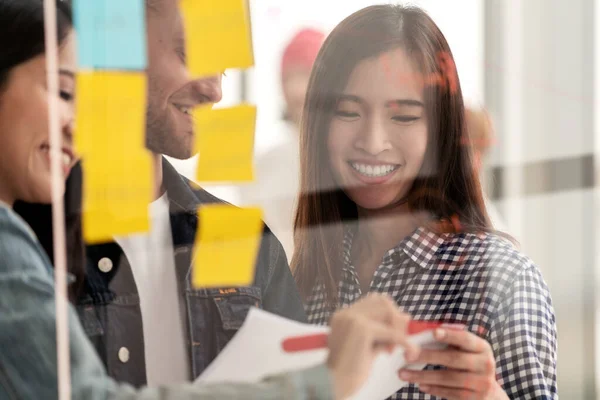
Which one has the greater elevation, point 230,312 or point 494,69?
point 494,69

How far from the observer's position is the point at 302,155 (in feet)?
3.57

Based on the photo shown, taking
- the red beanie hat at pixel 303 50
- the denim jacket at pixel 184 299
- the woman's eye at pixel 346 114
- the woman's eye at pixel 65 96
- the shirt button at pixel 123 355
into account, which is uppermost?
the red beanie hat at pixel 303 50

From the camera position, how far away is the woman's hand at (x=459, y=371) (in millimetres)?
1068

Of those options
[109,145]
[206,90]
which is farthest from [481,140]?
[109,145]

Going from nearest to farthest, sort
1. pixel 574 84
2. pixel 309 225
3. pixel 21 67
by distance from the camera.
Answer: pixel 21 67 → pixel 309 225 → pixel 574 84

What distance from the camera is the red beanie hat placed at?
1.06 meters

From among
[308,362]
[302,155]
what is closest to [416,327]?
[308,362]

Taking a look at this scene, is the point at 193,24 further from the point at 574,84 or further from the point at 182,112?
the point at 574,84

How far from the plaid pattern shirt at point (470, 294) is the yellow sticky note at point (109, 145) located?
0.26 meters

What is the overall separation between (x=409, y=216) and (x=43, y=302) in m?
0.45

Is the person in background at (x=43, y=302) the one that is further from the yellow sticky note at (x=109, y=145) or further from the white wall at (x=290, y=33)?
the white wall at (x=290, y=33)

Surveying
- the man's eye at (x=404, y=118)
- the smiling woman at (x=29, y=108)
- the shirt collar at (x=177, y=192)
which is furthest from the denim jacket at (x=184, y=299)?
the man's eye at (x=404, y=118)

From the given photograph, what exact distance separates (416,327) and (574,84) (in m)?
0.44

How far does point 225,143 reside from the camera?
40.7 inches
